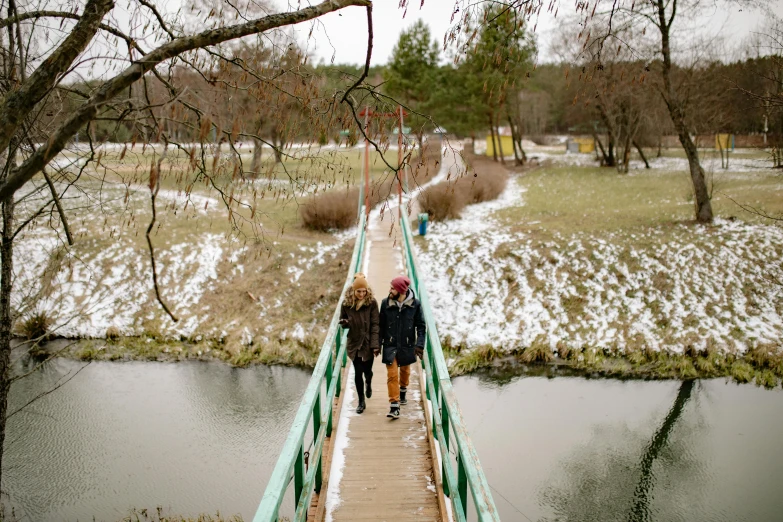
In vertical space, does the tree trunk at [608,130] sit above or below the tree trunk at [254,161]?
above

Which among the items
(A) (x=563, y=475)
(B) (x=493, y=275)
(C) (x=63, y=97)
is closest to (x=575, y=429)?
(A) (x=563, y=475)

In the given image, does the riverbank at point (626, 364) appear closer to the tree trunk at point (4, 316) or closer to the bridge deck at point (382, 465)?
the bridge deck at point (382, 465)

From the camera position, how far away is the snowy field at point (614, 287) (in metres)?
12.4

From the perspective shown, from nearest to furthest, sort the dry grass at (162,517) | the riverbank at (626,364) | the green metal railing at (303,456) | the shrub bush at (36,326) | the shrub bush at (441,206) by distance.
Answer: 1. the green metal railing at (303,456)
2. the dry grass at (162,517)
3. the riverbank at (626,364)
4. the shrub bush at (36,326)
5. the shrub bush at (441,206)

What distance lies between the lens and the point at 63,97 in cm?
517

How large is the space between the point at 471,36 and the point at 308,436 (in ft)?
23.3

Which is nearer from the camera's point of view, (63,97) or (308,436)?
(63,97)

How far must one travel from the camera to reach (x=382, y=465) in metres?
4.96

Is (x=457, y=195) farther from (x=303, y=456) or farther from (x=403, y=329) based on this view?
(x=303, y=456)

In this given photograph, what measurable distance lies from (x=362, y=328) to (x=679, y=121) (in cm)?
1291

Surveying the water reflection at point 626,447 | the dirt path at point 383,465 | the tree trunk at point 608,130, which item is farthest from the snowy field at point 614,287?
the tree trunk at point 608,130

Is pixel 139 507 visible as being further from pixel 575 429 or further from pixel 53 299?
pixel 53 299

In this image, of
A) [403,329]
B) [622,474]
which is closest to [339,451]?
[403,329]

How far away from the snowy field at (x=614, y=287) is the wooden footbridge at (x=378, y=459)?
282 inches
